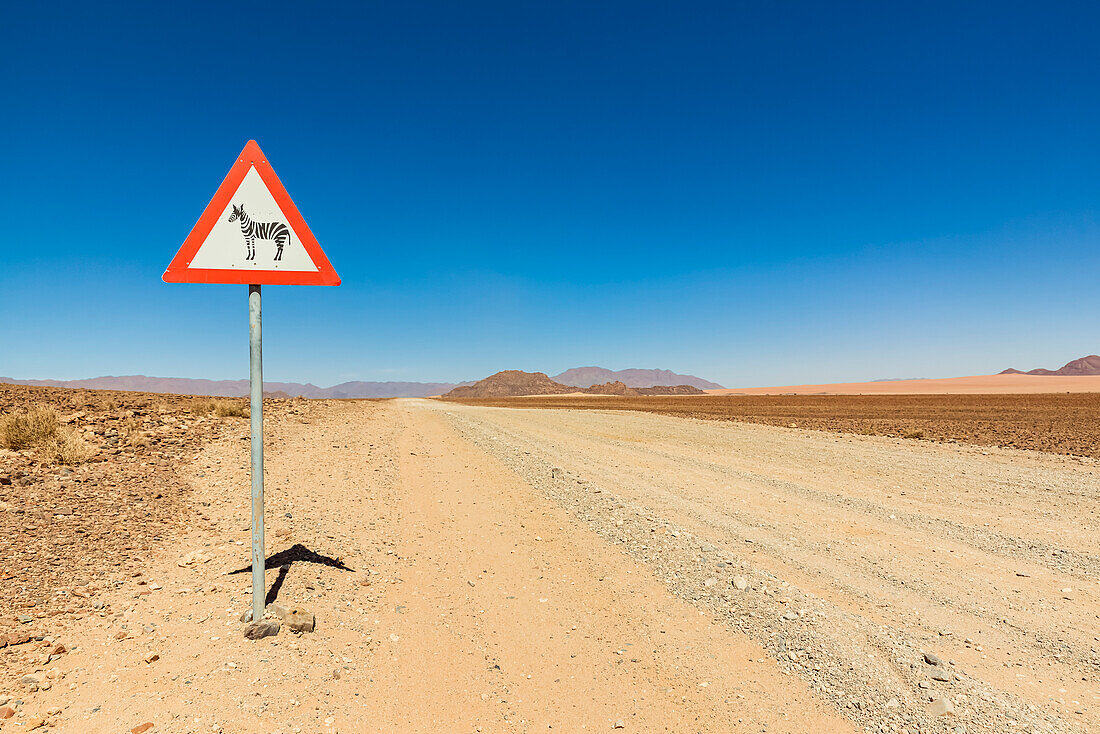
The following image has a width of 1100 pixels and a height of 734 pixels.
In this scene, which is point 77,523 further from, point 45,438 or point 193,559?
point 45,438

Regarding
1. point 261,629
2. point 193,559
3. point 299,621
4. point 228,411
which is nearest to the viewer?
point 261,629

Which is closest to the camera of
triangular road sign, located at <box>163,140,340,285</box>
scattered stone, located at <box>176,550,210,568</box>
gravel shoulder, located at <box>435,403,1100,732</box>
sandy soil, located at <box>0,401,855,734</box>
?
sandy soil, located at <box>0,401,855,734</box>

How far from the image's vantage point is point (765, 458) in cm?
1203

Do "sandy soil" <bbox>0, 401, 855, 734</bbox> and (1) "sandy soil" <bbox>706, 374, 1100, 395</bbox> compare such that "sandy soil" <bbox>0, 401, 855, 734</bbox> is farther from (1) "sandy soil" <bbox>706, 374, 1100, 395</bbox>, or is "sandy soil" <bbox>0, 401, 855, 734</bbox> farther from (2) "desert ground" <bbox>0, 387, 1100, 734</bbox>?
(1) "sandy soil" <bbox>706, 374, 1100, 395</bbox>

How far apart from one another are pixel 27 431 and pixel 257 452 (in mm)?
7080

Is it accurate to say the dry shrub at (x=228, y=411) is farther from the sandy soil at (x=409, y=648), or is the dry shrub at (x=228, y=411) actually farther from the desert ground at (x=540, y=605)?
the sandy soil at (x=409, y=648)

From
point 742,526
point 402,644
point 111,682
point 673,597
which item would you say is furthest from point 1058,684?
point 111,682

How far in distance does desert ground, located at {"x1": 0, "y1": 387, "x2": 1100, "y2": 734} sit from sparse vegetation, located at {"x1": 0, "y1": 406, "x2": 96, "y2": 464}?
0.21 m

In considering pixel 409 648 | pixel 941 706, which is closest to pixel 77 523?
pixel 409 648

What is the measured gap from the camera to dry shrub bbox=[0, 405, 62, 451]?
7.39m

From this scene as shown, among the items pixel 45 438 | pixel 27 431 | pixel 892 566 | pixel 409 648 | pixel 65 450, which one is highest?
pixel 27 431

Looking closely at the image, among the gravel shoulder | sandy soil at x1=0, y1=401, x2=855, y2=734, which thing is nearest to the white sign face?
sandy soil at x1=0, y1=401, x2=855, y2=734

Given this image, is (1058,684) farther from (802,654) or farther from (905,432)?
(905,432)

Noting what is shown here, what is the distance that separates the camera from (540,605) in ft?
13.6
